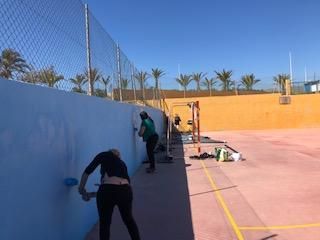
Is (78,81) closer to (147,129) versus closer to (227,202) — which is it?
(227,202)

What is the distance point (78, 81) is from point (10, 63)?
2575 millimetres

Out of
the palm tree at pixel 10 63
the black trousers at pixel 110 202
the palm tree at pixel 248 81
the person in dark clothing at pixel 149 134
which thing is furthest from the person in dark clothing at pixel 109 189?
the palm tree at pixel 248 81

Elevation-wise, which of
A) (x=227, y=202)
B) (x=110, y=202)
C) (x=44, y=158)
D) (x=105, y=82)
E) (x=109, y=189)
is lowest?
(x=227, y=202)

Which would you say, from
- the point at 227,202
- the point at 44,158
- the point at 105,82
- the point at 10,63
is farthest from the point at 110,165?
the point at 105,82

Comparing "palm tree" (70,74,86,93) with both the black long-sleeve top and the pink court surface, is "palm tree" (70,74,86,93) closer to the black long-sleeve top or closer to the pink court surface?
the black long-sleeve top

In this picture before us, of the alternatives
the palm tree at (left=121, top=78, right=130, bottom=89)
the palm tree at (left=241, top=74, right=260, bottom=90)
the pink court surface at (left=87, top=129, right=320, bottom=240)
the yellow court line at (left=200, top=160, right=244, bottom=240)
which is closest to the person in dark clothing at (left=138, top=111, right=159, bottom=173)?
the pink court surface at (left=87, top=129, right=320, bottom=240)

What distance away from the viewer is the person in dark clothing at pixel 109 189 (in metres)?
5.06

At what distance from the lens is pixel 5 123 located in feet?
12.0

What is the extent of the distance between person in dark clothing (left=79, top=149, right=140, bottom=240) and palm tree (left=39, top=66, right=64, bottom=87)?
0.98m

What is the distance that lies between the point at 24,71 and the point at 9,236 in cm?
153

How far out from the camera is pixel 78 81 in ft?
22.0

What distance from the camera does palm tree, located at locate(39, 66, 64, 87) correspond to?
495 centimetres

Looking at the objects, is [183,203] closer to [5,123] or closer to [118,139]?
[118,139]

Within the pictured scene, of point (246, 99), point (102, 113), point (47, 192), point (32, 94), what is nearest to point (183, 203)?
point (102, 113)
